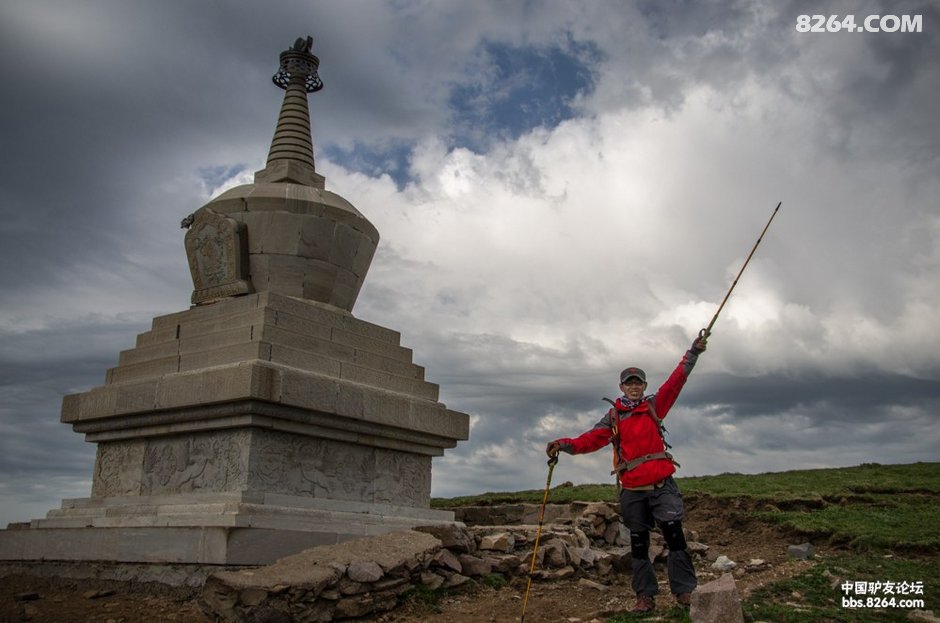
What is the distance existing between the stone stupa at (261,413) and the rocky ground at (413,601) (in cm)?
38

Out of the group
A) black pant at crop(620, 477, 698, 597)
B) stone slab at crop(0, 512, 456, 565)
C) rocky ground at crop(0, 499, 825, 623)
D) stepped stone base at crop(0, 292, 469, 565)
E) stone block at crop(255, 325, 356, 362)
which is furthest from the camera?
stone block at crop(255, 325, 356, 362)

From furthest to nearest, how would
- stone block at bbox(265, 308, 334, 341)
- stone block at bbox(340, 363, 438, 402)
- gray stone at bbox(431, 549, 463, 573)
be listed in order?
stone block at bbox(340, 363, 438, 402) < stone block at bbox(265, 308, 334, 341) < gray stone at bbox(431, 549, 463, 573)

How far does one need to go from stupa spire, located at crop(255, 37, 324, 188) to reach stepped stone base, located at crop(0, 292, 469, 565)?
2461 millimetres

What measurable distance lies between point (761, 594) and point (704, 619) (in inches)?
82.3

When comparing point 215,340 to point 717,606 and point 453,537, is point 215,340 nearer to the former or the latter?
point 453,537

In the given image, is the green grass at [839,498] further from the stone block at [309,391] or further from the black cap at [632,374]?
the stone block at [309,391]

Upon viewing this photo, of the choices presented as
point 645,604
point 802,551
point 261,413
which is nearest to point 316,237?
point 261,413

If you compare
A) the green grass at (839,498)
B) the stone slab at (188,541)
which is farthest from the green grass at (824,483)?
the stone slab at (188,541)

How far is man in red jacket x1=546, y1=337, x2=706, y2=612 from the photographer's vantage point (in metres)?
7.21

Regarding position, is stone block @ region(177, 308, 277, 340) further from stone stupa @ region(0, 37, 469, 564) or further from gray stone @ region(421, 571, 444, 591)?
gray stone @ region(421, 571, 444, 591)

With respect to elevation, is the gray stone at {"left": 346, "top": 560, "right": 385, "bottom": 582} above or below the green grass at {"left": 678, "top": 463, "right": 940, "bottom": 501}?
below

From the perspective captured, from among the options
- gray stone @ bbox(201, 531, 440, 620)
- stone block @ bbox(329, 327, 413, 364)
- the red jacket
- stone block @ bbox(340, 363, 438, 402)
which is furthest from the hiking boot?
stone block @ bbox(329, 327, 413, 364)

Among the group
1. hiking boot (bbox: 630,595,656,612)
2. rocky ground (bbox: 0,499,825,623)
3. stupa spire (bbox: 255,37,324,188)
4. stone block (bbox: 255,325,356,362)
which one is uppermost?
stupa spire (bbox: 255,37,324,188)

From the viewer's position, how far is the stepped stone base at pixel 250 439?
348 inches
